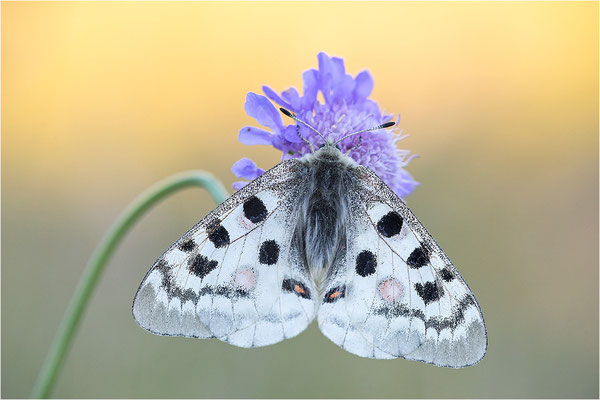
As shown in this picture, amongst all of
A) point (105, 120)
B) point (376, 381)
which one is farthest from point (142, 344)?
point (105, 120)

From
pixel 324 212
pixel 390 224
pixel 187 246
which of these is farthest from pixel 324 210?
pixel 187 246

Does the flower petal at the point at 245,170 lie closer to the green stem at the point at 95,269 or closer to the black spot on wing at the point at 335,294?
the green stem at the point at 95,269

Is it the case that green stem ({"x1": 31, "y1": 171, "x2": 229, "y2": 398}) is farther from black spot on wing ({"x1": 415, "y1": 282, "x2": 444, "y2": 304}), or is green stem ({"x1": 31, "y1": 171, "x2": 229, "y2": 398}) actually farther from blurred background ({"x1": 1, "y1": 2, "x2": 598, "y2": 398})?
blurred background ({"x1": 1, "y1": 2, "x2": 598, "y2": 398})

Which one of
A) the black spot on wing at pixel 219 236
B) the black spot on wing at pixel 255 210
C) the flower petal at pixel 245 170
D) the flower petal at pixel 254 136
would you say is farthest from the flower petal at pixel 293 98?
the black spot on wing at pixel 219 236

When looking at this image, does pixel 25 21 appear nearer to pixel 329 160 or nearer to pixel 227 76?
pixel 227 76

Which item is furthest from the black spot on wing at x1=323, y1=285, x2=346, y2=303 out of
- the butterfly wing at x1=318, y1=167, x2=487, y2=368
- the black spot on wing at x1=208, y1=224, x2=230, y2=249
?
the black spot on wing at x1=208, y1=224, x2=230, y2=249
